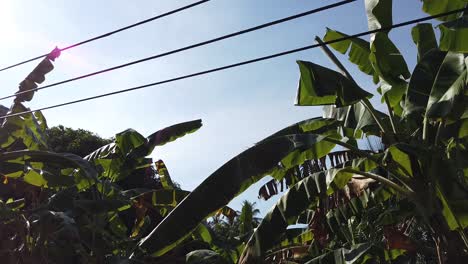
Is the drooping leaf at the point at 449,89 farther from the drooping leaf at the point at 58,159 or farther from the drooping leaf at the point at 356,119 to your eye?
the drooping leaf at the point at 58,159

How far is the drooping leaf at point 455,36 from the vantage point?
426 centimetres

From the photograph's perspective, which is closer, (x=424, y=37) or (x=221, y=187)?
(x=221, y=187)

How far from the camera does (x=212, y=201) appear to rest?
13.4 feet

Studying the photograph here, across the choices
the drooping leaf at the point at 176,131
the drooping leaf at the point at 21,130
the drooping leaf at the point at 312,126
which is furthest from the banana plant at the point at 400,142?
the drooping leaf at the point at 21,130

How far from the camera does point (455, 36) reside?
4305mm

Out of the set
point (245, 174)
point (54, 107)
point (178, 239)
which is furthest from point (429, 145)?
point (54, 107)

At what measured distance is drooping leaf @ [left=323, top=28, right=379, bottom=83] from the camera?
5871 mm

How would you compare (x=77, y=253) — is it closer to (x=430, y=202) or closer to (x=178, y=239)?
(x=178, y=239)

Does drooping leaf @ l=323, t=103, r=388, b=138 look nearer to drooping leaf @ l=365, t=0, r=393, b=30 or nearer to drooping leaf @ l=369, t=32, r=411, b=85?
drooping leaf @ l=369, t=32, r=411, b=85

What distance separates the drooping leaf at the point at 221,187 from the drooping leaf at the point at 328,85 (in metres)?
0.54

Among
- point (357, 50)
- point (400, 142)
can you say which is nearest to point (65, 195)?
point (357, 50)

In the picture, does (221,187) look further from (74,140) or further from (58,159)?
(74,140)

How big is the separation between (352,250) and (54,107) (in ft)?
11.4

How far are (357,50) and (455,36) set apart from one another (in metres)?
1.65
